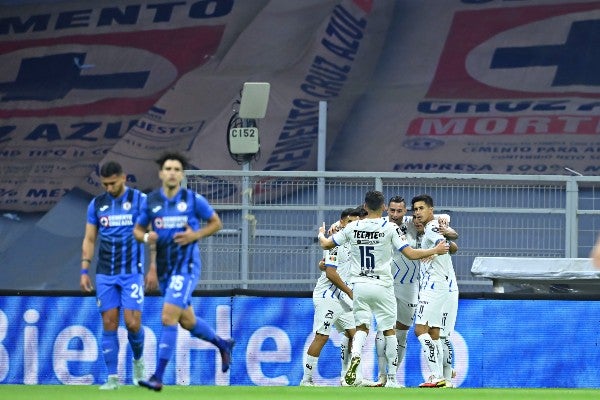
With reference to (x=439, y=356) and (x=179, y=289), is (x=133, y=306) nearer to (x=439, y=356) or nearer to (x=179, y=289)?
(x=179, y=289)

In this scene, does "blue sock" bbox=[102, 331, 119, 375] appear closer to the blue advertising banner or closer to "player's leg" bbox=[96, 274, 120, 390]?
"player's leg" bbox=[96, 274, 120, 390]

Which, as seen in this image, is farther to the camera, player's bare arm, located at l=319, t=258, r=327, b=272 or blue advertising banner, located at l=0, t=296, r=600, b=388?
blue advertising banner, located at l=0, t=296, r=600, b=388

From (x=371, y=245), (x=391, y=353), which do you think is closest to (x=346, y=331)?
(x=391, y=353)

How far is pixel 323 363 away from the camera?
688 inches

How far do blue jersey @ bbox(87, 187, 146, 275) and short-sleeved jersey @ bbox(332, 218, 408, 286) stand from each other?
2707mm

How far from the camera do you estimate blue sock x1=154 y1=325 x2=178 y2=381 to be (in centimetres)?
1268

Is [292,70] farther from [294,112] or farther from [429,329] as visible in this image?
[429,329]

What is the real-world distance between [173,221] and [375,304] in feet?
11.7

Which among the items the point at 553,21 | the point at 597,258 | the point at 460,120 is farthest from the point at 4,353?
the point at 553,21

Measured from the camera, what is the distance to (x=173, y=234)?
1302 centimetres

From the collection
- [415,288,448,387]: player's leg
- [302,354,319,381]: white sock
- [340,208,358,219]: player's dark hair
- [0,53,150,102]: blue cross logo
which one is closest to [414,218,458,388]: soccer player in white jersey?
[415,288,448,387]: player's leg

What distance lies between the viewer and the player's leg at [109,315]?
547 inches

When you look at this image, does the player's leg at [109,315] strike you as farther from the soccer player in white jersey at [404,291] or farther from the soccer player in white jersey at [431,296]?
the soccer player in white jersey at [404,291]

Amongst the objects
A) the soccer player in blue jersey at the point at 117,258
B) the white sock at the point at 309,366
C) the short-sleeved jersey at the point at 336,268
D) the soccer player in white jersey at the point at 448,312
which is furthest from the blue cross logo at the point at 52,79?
the soccer player in blue jersey at the point at 117,258
